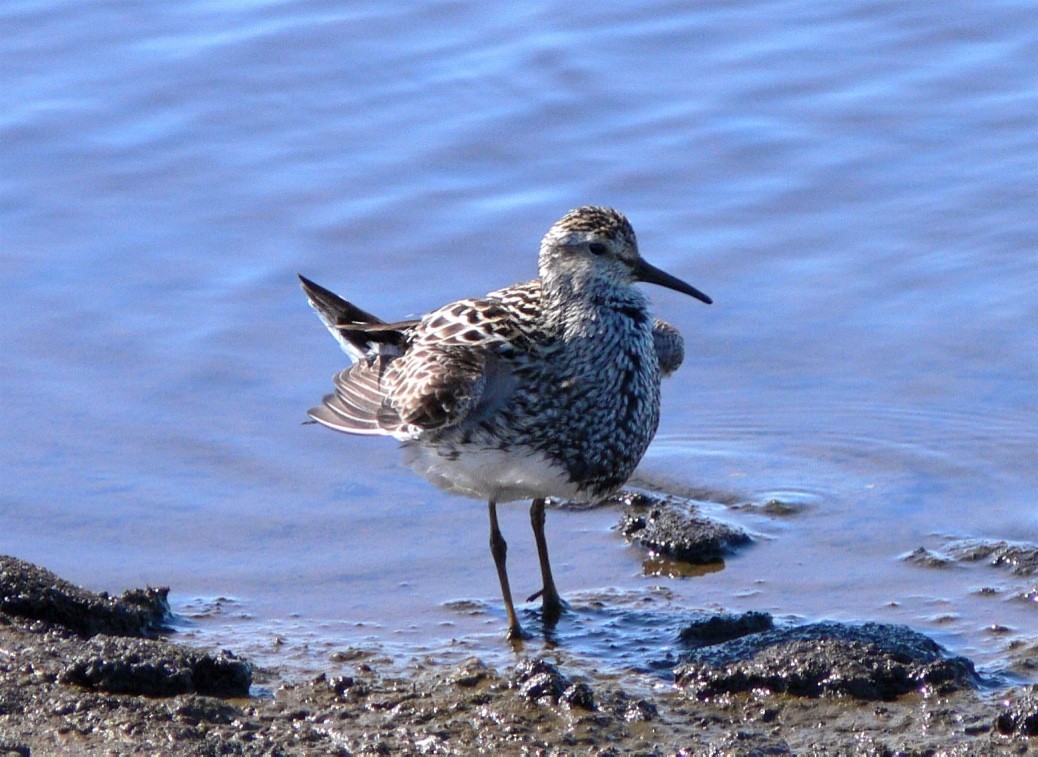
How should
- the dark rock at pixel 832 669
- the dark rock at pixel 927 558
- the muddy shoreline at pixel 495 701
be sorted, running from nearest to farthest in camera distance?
the muddy shoreline at pixel 495 701 < the dark rock at pixel 832 669 < the dark rock at pixel 927 558

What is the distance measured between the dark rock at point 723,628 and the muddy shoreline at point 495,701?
26 centimetres

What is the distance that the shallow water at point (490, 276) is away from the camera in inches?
352

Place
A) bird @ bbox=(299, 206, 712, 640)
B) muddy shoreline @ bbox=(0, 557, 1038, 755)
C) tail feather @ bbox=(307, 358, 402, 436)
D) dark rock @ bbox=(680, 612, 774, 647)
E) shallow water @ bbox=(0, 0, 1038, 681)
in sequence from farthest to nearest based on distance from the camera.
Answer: shallow water @ bbox=(0, 0, 1038, 681) → tail feather @ bbox=(307, 358, 402, 436) → bird @ bbox=(299, 206, 712, 640) → dark rock @ bbox=(680, 612, 774, 647) → muddy shoreline @ bbox=(0, 557, 1038, 755)

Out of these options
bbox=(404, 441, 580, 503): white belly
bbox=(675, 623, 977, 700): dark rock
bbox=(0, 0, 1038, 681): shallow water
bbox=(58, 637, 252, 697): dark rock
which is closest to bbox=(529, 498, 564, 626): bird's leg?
bbox=(0, 0, 1038, 681): shallow water

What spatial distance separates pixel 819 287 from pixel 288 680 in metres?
5.70

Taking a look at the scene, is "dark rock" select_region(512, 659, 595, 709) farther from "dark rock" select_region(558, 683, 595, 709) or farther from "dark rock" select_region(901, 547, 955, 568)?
"dark rock" select_region(901, 547, 955, 568)

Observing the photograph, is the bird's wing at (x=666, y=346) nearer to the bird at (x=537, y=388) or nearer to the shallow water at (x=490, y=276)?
the bird at (x=537, y=388)

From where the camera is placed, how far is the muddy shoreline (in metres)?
6.55

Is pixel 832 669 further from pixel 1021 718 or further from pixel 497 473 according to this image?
pixel 497 473

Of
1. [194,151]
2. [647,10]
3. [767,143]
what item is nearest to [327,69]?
[194,151]

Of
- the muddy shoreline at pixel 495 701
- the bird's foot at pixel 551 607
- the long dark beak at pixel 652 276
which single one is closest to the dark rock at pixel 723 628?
the muddy shoreline at pixel 495 701

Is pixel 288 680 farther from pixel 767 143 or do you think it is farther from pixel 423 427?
pixel 767 143

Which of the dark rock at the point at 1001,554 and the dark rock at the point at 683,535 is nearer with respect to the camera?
the dark rock at the point at 1001,554

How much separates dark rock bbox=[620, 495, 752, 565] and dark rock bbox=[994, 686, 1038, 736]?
237 cm
